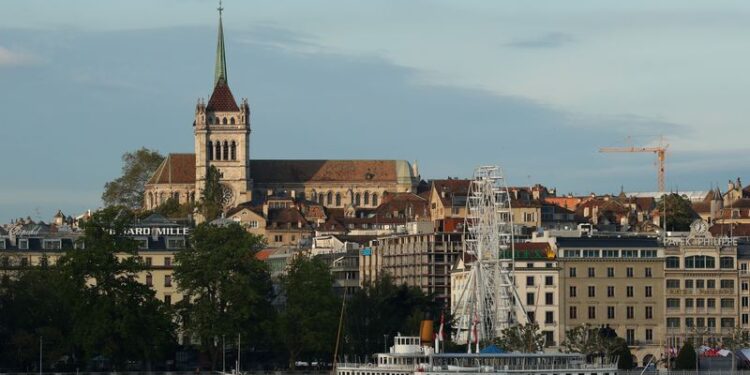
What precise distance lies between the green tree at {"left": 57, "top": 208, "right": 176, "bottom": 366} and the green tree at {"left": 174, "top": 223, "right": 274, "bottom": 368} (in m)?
2.34

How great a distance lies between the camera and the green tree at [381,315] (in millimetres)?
150375

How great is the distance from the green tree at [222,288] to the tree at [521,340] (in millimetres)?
16563

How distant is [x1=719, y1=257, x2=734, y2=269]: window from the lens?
16188 cm

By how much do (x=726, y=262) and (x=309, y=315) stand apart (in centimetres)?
3093

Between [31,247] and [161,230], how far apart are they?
1719 cm

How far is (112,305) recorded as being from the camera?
142m

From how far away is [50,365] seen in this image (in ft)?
465

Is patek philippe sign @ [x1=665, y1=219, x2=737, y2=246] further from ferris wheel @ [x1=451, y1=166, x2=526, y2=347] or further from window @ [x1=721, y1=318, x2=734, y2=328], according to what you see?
ferris wheel @ [x1=451, y1=166, x2=526, y2=347]

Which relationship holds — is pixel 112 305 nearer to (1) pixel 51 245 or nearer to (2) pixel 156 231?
(1) pixel 51 245

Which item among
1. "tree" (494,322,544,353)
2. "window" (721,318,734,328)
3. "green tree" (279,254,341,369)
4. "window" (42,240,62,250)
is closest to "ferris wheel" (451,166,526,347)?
"tree" (494,322,544,353)

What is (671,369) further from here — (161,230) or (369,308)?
(161,230)

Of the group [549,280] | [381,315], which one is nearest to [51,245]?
[381,315]

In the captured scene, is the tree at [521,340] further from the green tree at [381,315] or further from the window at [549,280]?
the window at [549,280]

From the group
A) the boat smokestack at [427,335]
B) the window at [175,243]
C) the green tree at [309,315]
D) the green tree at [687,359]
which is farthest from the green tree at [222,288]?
the boat smokestack at [427,335]
